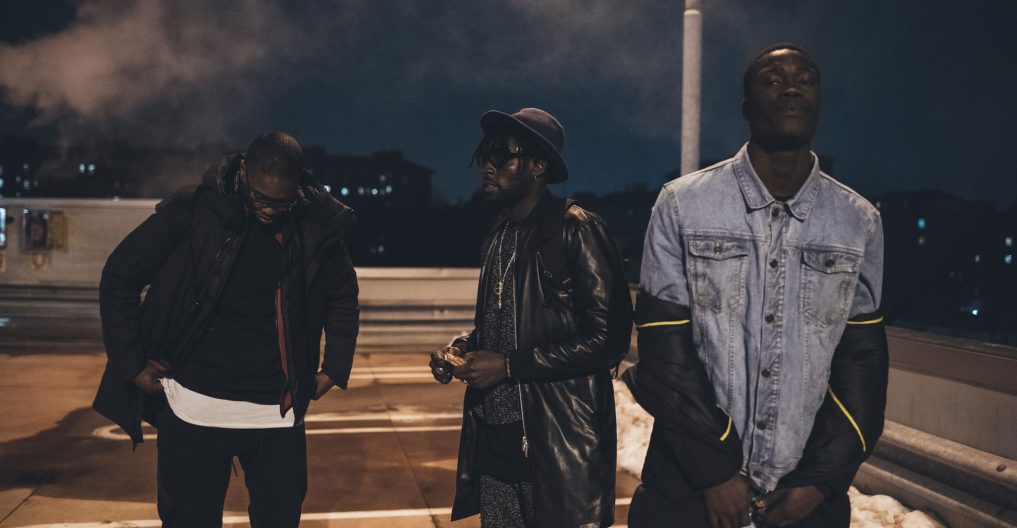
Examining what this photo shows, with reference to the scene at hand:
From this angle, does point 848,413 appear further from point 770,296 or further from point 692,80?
point 692,80

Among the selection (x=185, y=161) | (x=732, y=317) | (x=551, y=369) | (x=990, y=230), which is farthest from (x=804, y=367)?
(x=990, y=230)

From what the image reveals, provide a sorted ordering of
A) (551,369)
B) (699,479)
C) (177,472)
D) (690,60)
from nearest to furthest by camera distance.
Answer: (699,479)
(551,369)
(177,472)
(690,60)

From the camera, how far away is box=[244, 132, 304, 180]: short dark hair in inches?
130

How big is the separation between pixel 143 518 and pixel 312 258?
2.71 m

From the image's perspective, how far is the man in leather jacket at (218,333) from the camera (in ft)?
11.3

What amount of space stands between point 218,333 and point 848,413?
7.49ft

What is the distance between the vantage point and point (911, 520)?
4.52 meters

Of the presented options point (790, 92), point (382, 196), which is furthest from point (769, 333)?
point (382, 196)

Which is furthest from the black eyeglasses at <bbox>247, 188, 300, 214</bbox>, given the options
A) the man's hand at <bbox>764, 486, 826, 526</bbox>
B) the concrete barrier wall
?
the concrete barrier wall

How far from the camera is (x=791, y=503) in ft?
7.79

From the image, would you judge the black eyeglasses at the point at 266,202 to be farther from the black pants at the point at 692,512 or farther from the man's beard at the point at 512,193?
the black pants at the point at 692,512

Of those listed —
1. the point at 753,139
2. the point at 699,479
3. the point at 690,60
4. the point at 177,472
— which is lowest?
the point at 177,472

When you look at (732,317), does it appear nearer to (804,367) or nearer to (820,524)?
(804,367)

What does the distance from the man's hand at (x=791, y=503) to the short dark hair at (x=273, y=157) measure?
1978mm
